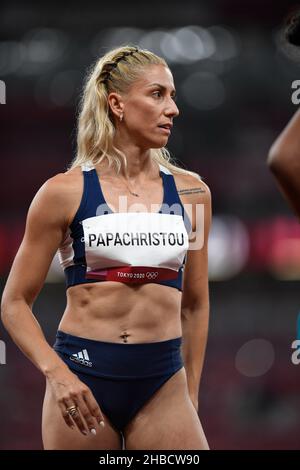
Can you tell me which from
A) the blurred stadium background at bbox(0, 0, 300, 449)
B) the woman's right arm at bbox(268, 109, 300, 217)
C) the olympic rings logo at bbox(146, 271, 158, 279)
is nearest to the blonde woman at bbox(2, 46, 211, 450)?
the olympic rings logo at bbox(146, 271, 158, 279)

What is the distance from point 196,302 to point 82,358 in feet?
1.82

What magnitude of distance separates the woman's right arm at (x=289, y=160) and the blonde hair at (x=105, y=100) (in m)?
1.44

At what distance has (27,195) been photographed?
12891 millimetres

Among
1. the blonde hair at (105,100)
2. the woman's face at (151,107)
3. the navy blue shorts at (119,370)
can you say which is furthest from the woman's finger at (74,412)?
the woman's face at (151,107)

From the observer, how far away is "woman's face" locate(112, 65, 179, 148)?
10.3ft

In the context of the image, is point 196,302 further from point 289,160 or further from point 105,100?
point 289,160

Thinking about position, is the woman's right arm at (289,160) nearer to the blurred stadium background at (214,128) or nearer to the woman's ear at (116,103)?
the woman's ear at (116,103)

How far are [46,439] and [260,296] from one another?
31.3ft

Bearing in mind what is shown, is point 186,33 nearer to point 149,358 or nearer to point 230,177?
point 230,177

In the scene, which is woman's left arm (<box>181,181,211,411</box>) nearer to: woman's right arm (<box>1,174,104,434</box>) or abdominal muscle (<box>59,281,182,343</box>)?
abdominal muscle (<box>59,281,182,343</box>)

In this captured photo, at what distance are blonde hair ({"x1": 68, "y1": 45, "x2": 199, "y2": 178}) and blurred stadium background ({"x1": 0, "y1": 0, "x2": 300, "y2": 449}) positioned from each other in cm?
823

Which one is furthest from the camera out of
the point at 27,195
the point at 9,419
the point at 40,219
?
the point at 27,195

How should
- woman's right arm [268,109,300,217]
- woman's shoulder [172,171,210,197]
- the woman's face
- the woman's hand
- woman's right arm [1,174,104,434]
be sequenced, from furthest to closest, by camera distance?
woman's shoulder [172,171,210,197] < the woman's face < woman's right arm [1,174,104,434] < the woman's hand < woman's right arm [268,109,300,217]
